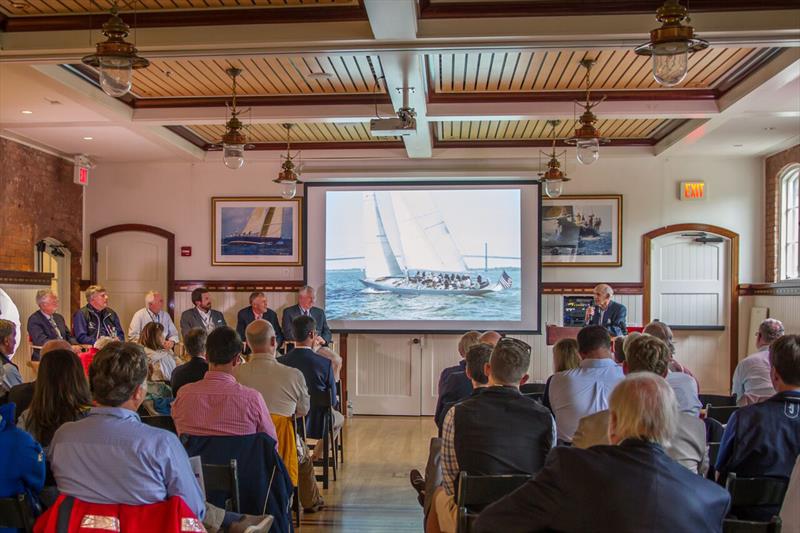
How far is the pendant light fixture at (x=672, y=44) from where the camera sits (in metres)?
3.62

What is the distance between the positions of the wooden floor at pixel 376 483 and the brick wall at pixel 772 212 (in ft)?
15.7

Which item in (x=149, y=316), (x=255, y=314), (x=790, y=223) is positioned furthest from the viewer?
(x=255, y=314)

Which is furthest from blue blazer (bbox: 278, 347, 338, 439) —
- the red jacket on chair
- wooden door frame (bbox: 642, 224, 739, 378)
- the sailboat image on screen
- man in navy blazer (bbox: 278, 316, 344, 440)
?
wooden door frame (bbox: 642, 224, 739, 378)

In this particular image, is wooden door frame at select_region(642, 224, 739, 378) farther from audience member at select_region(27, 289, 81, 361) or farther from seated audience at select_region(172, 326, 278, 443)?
seated audience at select_region(172, 326, 278, 443)

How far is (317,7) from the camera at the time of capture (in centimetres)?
563

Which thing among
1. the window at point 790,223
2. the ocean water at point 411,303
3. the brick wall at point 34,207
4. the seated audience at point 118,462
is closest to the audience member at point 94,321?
the brick wall at point 34,207

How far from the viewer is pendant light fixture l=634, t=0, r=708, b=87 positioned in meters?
3.62

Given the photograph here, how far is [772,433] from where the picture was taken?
3105mm

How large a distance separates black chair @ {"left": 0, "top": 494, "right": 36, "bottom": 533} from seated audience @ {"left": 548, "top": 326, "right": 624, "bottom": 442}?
2.61m

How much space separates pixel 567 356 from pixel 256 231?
6.67 m

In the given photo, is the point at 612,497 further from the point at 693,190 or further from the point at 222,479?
the point at 693,190

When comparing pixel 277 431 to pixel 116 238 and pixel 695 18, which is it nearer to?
pixel 695 18

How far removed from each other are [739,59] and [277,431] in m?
5.05

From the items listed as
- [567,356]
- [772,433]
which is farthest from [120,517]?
[567,356]
